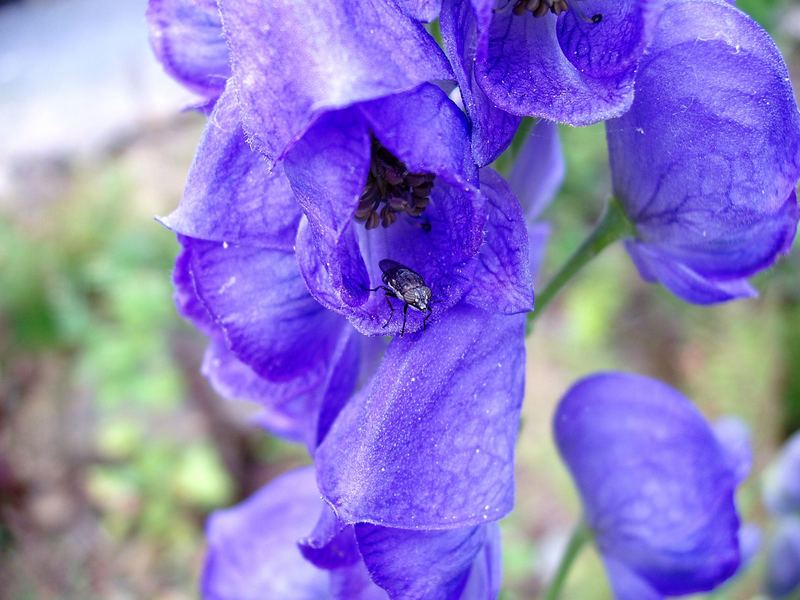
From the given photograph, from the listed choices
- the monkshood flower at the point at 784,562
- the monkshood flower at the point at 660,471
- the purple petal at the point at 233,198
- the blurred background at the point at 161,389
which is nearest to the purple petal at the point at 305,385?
the purple petal at the point at 233,198

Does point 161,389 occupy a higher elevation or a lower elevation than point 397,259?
lower

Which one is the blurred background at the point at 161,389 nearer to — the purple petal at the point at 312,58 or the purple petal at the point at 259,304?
the purple petal at the point at 259,304

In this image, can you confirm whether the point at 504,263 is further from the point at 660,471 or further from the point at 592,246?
the point at 660,471

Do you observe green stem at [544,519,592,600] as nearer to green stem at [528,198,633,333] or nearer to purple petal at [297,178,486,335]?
green stem at [528,198,633,333]

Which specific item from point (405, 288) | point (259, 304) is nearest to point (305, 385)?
point (259, 304)

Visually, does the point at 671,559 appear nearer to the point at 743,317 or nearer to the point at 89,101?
the point at 743,317

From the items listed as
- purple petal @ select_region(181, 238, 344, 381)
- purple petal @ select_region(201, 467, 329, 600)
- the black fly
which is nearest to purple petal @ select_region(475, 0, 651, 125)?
the black fly
